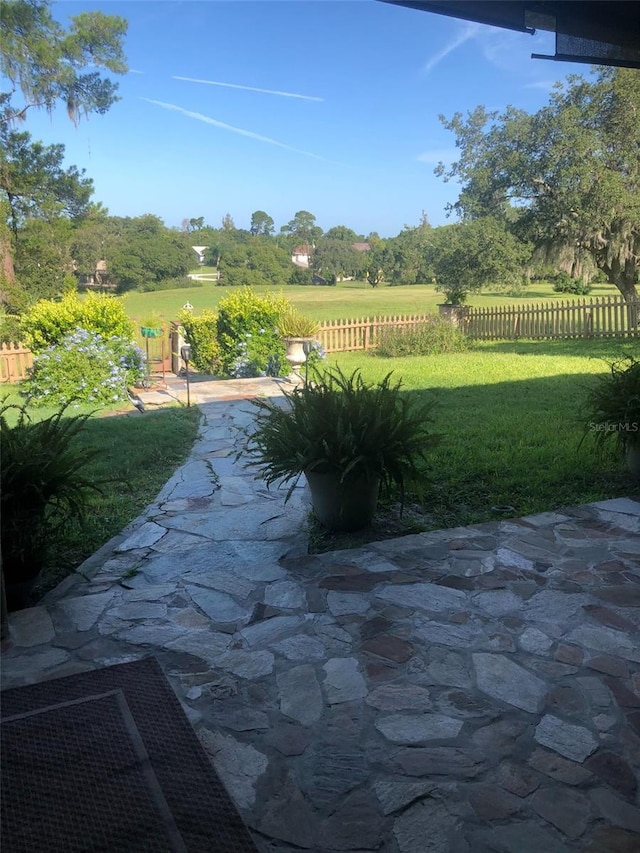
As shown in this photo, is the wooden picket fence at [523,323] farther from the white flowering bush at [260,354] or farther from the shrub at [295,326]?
the white flowering bush at [260,354]

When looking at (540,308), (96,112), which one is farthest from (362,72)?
(540,308)

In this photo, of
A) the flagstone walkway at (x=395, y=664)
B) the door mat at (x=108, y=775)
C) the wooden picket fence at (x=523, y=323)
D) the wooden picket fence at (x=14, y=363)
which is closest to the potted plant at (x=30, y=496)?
the flagstone walkway at (x=395, y=664)

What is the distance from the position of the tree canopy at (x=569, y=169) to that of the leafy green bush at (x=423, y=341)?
166 inches

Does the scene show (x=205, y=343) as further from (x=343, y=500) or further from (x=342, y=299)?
(x=342, y=299)

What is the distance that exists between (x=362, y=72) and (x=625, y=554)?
477 centimetres

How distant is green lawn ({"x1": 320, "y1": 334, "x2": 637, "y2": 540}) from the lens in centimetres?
389

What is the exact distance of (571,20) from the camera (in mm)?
2654

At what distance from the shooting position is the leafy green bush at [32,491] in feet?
8.47

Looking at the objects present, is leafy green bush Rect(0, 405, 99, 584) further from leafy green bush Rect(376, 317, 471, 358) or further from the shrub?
leafy green bush Rect(376, 317, 471, 358)

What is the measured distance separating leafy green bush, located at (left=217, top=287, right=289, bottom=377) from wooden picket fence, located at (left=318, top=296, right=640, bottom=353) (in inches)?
91.4

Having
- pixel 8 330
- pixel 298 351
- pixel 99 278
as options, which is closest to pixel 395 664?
pixel 298 351

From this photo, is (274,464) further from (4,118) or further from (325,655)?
(4,118)

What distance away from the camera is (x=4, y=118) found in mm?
11617

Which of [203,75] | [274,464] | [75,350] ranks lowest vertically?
[274,464]
